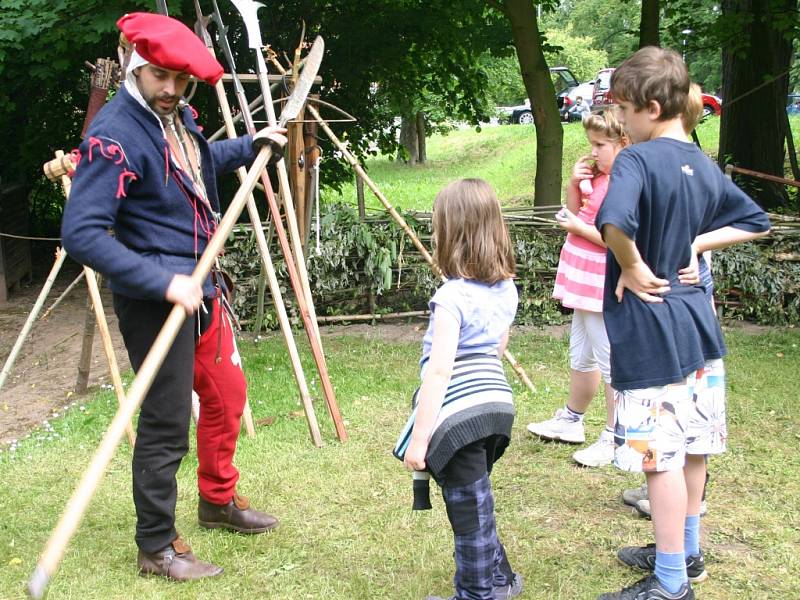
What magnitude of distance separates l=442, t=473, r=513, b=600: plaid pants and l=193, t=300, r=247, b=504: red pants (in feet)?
3.26

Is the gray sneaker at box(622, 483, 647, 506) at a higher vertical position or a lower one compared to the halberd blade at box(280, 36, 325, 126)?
lower

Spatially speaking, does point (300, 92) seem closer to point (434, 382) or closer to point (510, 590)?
→ point (434, 382)

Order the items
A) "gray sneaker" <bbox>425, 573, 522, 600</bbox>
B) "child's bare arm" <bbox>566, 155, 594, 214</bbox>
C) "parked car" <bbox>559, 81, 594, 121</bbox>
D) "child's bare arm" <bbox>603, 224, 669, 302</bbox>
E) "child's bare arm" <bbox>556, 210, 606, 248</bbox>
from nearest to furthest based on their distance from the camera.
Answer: "child's bare arm" <bbox>603, 224, 669, 302</bbox>, "gray sneaker" <bbox>425, 573, 522, 600</bbox>, "child's bare arm" <bbox>556, 210, 606, 248</bbox>, "child's bare arm" <bbox>566, 155, 594, 214</bbox>, "parked car" <bbox>559, 81, 594, 121</bbox>

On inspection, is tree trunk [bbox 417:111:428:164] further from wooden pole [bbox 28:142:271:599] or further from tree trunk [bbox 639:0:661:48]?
wooden pole [bbox 28:142:271:599]

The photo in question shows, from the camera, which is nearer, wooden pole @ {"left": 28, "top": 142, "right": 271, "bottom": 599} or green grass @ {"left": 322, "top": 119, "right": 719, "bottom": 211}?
wooden pole @ {"left": 28, "top": 142, "right": 271, "bottom": 599}

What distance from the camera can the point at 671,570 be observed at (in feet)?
8.89

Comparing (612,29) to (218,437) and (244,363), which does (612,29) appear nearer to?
(244,363)

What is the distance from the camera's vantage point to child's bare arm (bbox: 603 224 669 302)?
8.19ft

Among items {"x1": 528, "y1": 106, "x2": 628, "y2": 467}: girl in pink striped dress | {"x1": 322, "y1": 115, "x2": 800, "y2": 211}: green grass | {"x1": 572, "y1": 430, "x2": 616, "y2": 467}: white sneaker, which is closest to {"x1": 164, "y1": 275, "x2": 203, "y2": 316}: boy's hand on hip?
{"x1": 528, "y1": 106, "x2": 628, "y2": 467}: girl in pink striped dress

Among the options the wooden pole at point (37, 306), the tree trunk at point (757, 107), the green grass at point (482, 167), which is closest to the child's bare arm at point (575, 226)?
the wooden pole at point (37, 306)

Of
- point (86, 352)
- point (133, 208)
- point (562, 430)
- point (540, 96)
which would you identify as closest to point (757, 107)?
point (540, 96)

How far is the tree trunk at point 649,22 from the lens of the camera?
7777 mm

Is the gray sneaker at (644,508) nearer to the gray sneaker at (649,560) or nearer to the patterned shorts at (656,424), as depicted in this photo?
the gray sneaker at (649,560)

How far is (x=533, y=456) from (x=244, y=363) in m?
2.41
